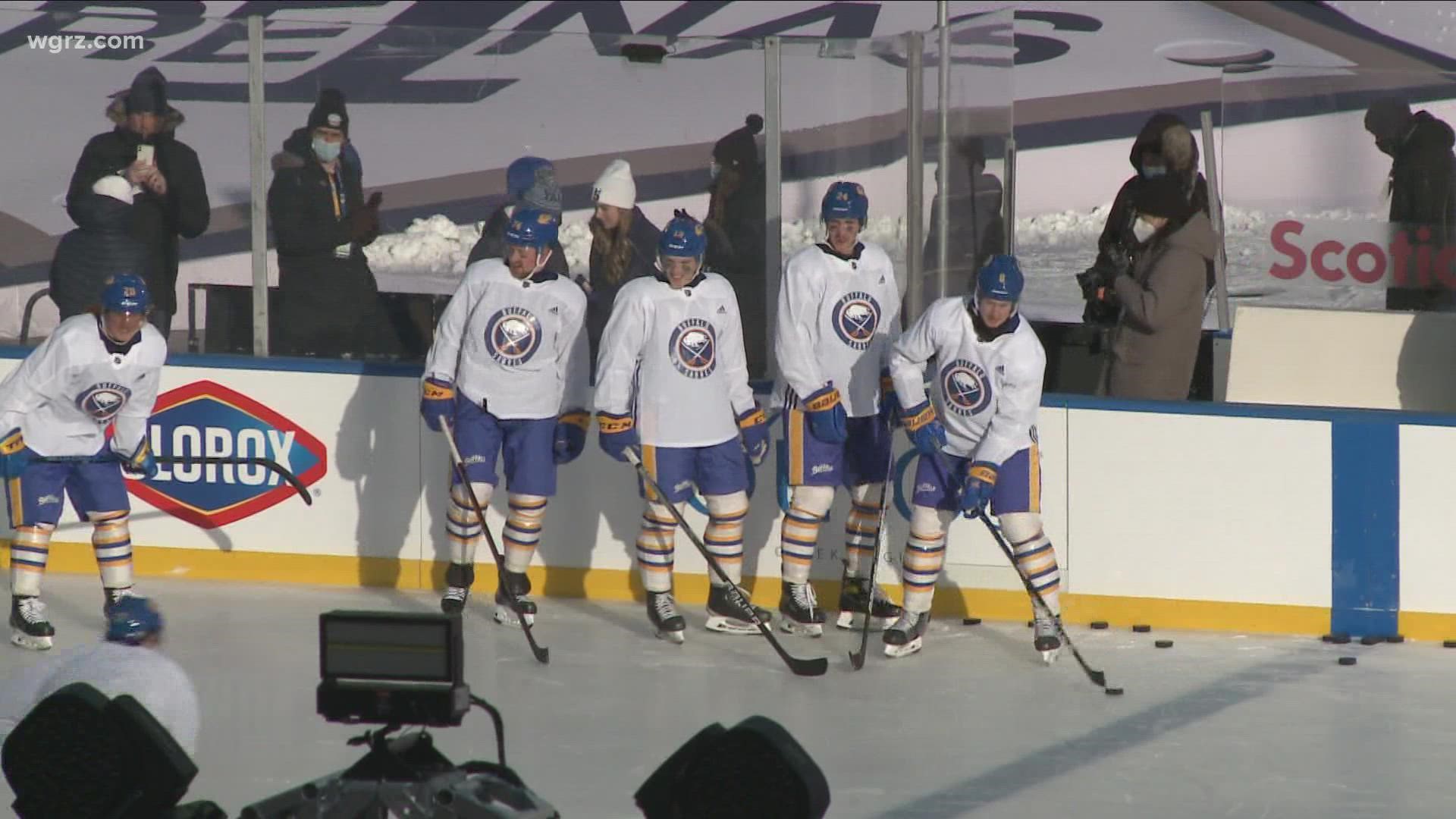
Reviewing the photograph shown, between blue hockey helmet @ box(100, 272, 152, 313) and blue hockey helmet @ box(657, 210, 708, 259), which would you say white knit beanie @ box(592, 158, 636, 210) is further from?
blue hockey helmet @ box(100, 272, 152, 313)

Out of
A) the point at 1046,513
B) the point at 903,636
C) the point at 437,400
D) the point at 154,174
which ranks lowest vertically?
the point at 903,636

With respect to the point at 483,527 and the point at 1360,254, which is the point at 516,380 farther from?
the point at 1360,254

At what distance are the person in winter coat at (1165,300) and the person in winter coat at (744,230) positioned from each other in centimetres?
114

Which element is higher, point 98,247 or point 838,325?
point 98,247

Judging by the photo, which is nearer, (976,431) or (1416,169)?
(976,431)

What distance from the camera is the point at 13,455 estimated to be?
19.9 feet

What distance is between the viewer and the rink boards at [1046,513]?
627 centimetres

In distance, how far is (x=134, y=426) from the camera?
621 cm

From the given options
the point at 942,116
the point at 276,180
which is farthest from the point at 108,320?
the point at 942,116

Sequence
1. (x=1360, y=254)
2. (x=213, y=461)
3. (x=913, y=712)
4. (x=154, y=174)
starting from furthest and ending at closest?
1. (x=154, y=174)
2. (x=1360, y=254)
3. (x=213, y=461)
4. (x=913, y=712)

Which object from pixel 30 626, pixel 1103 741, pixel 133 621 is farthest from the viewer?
pixel 30 626

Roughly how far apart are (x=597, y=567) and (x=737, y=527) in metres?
0.72

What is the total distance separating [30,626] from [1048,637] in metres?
2.93

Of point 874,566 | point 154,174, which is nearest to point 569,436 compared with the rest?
point 874,566
